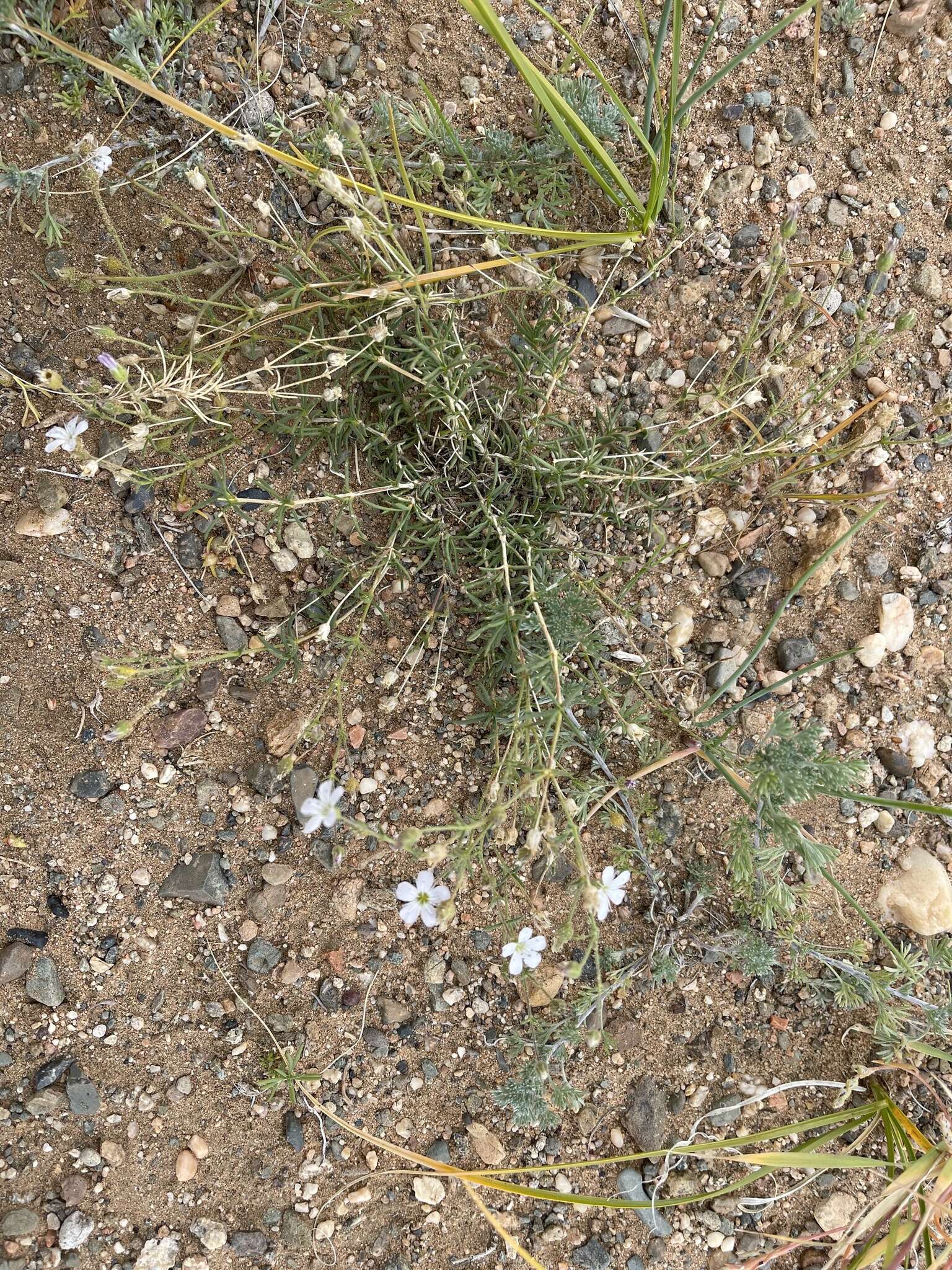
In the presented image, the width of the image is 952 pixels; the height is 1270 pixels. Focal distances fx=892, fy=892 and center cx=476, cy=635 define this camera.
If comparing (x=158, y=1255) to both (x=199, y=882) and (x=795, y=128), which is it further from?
(x=795, y=128)

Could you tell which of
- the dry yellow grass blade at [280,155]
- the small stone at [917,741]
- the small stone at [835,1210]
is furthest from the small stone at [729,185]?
the small stone at [835,1210]

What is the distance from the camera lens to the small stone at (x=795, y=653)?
2.53m

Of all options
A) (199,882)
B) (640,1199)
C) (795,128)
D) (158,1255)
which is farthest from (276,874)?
(795,128)

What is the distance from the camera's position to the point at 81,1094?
2.28 metres

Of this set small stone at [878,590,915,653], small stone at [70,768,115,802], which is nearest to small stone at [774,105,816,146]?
small stone at [878,590,915,653]

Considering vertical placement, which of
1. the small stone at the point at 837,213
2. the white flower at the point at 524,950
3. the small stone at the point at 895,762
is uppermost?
the small stone at the point at 837,213

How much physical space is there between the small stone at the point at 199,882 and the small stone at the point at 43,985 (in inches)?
12.9

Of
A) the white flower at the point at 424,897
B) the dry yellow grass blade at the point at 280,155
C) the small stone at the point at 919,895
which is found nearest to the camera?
the dry yellow grass blade at the point at 280,155

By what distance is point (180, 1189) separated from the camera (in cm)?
231

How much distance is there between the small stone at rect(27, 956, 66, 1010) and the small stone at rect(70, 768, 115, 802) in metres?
0.43

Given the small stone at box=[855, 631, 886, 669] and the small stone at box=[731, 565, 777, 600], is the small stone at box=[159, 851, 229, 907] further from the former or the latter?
the small stone at box=[855, 631, 886, 669]

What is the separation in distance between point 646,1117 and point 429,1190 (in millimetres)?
612

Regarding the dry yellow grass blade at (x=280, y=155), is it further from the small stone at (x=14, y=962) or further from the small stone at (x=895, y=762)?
the small stone at (x=14, y=962)

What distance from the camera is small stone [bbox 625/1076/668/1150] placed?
243cm
